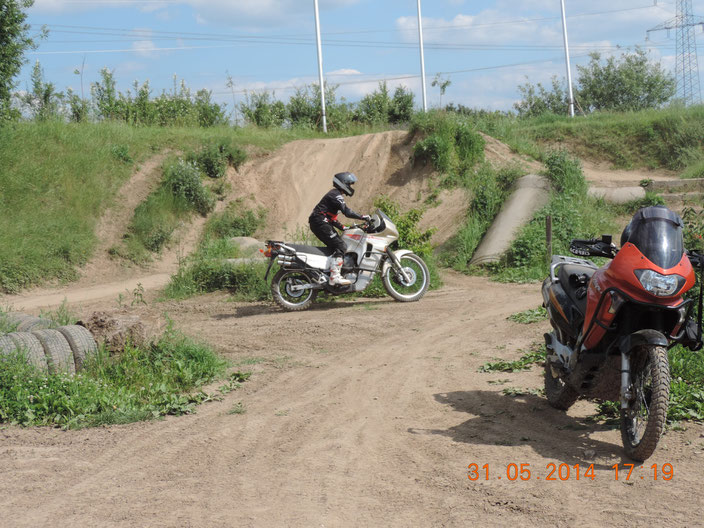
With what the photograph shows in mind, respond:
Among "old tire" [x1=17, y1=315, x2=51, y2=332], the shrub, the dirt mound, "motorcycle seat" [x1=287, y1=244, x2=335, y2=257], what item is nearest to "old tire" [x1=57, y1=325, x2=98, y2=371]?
"old tire" [x1=17, y1=315, x2=51, y2=332]

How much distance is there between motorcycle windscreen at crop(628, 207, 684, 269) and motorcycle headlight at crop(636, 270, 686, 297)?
0.08 metres

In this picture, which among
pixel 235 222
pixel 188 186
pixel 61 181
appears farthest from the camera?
pixel 235 222

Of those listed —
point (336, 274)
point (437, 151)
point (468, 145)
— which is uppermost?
point (468, 145)

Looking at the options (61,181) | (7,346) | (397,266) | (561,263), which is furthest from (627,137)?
(7,346)

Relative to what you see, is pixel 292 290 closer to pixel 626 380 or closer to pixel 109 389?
pixel 109 389

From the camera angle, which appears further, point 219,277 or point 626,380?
point 219,277

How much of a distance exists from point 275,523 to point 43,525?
1.30 m

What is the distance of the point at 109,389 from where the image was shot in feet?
21.6

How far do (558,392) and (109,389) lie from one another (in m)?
3.94

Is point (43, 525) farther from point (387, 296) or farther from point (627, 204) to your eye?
point (627, 204)

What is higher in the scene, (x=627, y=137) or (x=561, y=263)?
(x=627, y=137)

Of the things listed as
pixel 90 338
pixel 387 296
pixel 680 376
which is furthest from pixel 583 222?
pixel 90 338

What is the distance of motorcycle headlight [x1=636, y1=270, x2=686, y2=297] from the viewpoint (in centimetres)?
427

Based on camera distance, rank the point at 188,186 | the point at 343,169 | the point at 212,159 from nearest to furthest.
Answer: the point at 188,186, the point at 212,159, the point at 343,169
